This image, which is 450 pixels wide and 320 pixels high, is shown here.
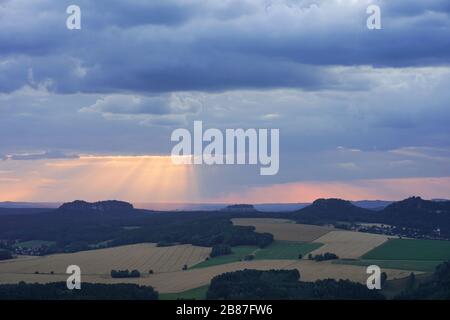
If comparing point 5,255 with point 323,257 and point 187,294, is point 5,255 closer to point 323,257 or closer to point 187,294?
point 323,257

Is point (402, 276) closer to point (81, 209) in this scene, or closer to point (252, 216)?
point (252, 216)

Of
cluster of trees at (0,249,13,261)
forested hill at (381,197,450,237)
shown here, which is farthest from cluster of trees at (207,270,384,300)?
forested hill at (381,197,450,237)

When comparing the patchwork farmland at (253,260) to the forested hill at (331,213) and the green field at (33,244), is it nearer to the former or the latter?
the green field at (33,244)

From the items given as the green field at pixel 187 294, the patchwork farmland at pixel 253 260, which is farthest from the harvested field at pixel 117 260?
the green field at pixel 187 294

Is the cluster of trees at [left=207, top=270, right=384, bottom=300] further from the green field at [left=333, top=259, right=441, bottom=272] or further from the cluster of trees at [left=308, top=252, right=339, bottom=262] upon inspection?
the cluster of trees at [left=308, top=252, right=339, bottom=262]

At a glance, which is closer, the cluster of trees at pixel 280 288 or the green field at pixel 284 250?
the cluster of trees at pixel 280 288

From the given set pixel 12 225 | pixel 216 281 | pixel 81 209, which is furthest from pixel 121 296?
pixel 81 209
